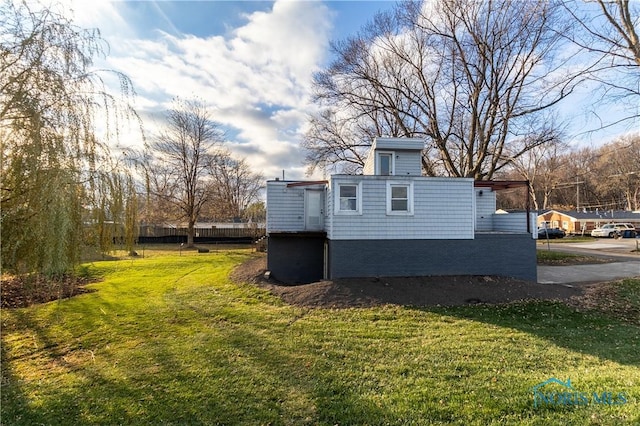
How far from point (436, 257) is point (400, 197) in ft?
7.73

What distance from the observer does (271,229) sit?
12.6 m

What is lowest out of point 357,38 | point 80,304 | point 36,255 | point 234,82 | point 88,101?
point 80,304

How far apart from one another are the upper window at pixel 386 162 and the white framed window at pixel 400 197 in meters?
3.08

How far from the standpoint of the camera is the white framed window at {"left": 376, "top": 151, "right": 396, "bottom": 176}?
12984 millimetres

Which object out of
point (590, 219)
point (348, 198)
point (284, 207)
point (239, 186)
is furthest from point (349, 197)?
point (590, 219)

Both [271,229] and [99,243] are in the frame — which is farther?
[271,229]

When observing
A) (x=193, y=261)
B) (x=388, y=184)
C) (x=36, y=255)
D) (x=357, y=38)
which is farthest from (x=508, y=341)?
(x=357, y=38)

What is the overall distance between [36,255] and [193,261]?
537 inches

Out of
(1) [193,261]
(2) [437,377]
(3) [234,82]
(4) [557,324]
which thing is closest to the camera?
(2) [437,377]

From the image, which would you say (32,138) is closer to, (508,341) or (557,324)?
(508,341)

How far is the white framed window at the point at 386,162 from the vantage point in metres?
13.0

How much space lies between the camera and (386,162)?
13078mm

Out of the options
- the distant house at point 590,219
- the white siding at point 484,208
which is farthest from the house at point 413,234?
the distant house at point 590,219

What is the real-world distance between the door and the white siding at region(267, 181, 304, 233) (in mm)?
219
